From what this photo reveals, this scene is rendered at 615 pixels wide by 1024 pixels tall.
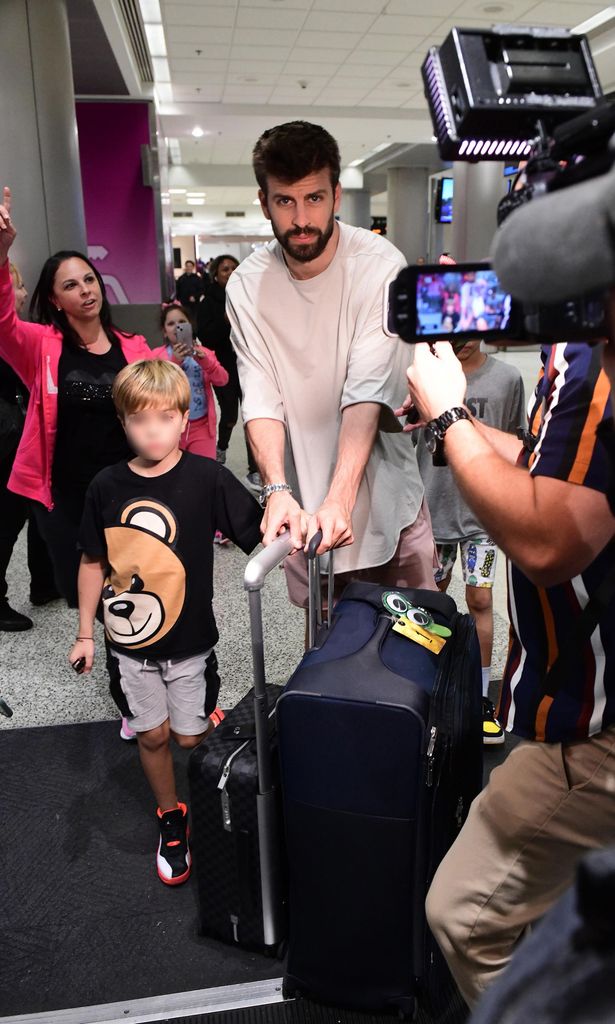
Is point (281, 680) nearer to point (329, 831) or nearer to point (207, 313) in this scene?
point (329, 831)

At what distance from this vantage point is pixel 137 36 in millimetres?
8516

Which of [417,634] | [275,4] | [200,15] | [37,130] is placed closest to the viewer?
[417,634]

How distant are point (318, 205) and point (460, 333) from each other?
1109 mm

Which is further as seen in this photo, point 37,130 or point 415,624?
point 37,130

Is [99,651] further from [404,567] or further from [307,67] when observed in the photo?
[307,67]

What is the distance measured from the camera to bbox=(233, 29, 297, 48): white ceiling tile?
8.90 m

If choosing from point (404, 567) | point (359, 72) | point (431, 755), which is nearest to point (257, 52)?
point (359, 72)

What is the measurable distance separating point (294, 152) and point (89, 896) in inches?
78.6

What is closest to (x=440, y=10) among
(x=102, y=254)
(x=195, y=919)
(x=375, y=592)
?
(x=102, y=254)

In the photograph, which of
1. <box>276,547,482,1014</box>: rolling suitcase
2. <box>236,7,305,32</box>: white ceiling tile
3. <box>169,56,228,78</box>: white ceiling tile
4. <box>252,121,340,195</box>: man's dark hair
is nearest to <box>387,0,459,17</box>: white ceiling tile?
<box>236,7,305,32</box>: white ceiling tile

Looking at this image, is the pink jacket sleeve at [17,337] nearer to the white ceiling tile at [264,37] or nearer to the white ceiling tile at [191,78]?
the white ceiling tile at [264,37]

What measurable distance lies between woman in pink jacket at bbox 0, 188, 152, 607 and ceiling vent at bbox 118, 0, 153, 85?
6.16m

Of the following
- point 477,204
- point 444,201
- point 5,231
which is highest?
point 444,201

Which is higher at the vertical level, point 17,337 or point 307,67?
point 307,67
